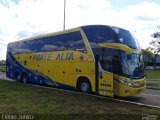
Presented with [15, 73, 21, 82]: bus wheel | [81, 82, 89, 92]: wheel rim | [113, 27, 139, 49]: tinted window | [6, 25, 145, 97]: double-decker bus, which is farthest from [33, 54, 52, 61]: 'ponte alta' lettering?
[113, 27, 139, 49]: tinted window

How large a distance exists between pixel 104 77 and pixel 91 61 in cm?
141

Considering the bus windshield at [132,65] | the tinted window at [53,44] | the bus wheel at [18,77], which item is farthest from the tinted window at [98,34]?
the bus wheel at [18,77]

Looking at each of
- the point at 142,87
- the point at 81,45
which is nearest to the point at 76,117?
the point at 142,87

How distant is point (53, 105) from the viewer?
10938 millimetres

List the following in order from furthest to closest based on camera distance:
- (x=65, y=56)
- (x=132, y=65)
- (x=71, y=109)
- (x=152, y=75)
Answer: (x=152, y=75), (x=65, y=56), (x=132, y=65), (x=71, y=109)

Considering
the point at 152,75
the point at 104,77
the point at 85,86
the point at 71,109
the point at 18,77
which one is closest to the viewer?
the point at 71,109

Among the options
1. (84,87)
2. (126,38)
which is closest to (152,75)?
(84,87)

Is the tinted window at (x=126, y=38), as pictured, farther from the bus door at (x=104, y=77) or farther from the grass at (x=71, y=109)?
the grass at (x=71, y=109)

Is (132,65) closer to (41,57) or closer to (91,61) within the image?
(91,61)

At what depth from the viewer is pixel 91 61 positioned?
15109 millimetres

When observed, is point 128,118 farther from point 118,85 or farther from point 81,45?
point 81,45

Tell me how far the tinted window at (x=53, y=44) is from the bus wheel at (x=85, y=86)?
1.82 metres

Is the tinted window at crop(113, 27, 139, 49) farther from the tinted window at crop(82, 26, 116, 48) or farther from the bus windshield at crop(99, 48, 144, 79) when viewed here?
the bus windshield at crop(99, 48, 144, 79)

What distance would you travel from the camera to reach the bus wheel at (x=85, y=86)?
15.5 m
